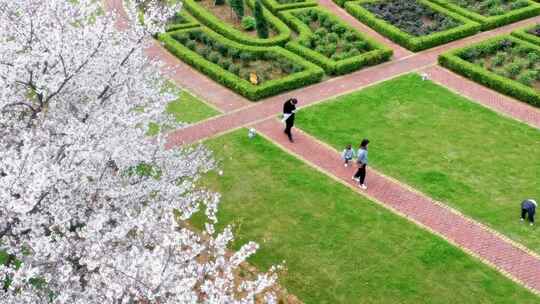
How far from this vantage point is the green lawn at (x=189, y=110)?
2483 cm

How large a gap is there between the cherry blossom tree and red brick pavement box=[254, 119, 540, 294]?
5772 mm

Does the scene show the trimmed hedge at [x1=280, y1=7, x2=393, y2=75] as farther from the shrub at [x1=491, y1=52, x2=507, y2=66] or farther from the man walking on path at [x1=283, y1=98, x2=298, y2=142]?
the man walking on path at [x1=283, y1=98, x2=298, y2=142]

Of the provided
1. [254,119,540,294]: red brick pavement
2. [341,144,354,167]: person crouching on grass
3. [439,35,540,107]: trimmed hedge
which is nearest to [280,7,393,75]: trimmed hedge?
[439,35,540,107]: trimmed hedge

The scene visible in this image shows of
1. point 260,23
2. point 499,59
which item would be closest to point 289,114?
point 260,23

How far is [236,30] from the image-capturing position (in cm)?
3125

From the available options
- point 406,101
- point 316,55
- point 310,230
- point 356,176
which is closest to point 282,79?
point 316,55

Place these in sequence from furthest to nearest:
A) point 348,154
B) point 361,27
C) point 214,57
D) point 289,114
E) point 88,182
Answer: point 361,27 → point 214,57 → point 289,114 → point 348,154 → point 88,182

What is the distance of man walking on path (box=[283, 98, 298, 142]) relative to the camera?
22.3 meters

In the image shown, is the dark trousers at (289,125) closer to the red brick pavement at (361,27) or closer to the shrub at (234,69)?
the shrub at (234,69)

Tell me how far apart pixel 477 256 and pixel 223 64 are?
1537 cm

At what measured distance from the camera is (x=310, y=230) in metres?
18.9

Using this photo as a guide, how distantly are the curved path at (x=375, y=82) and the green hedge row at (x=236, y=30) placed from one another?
10.6ft

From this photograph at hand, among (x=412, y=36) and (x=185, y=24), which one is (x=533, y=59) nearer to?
(x=412, y=36)

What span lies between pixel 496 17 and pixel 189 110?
739 inches
